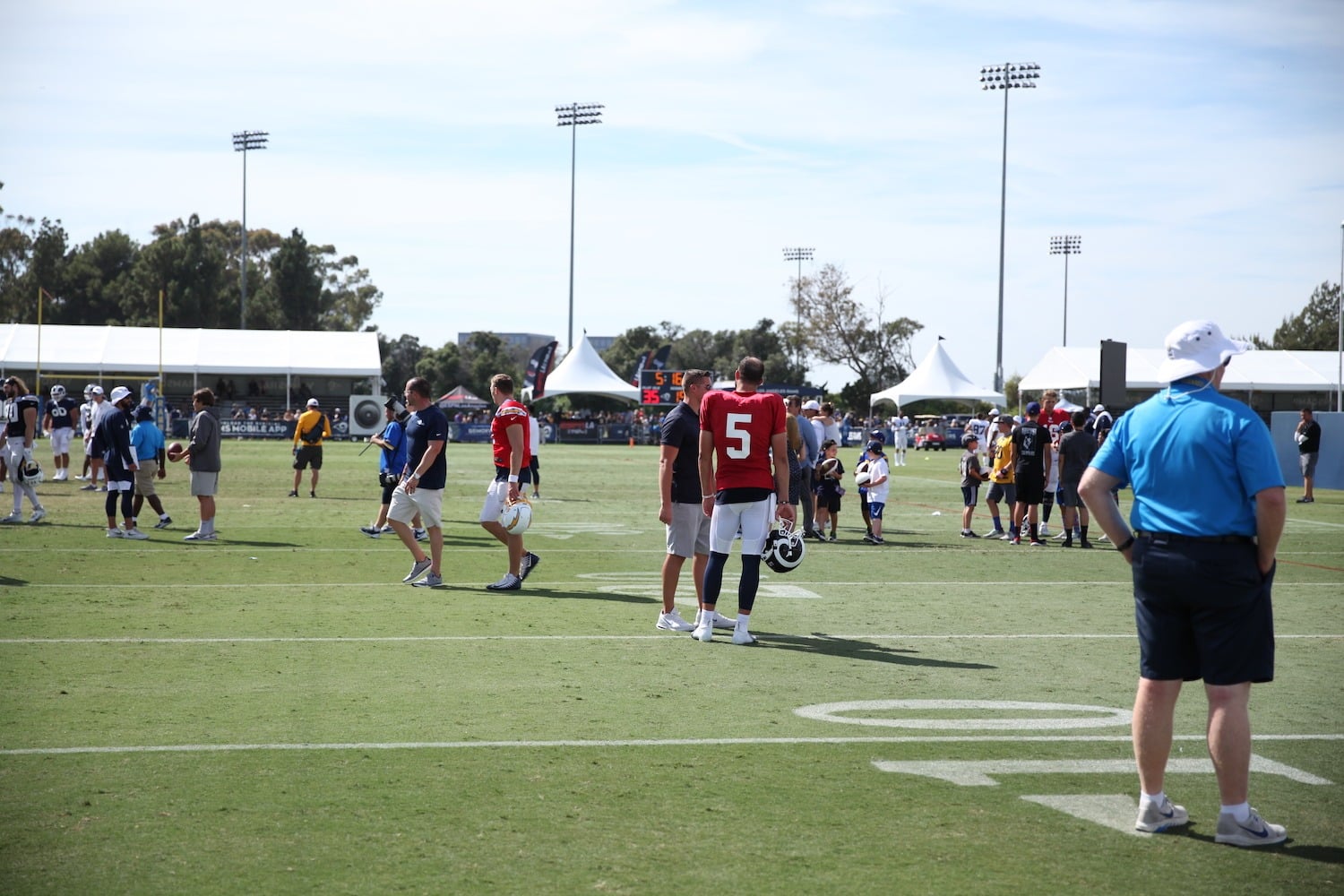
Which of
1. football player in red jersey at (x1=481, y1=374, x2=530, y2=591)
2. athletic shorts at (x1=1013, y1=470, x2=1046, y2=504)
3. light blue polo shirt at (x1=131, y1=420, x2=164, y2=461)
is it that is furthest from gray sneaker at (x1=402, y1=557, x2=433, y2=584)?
athletic shorts at (x1=1013, y1=470, x2=1046, y2=504)

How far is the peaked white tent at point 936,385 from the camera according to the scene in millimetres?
63781

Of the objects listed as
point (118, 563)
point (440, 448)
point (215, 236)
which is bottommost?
point (118, 563)

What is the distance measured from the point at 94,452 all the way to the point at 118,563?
617 centimetres

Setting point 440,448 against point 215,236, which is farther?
point 215,236

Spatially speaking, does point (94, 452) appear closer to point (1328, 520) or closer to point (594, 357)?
point (1328, 520)

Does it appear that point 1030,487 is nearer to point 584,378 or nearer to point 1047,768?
point 1047,768

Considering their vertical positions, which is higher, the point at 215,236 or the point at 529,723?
the point at 215,236

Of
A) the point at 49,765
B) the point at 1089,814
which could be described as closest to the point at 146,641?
the point at 49,765

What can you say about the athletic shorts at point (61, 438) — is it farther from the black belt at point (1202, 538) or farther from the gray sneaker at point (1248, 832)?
the gray sneaker at point (1248, 832)

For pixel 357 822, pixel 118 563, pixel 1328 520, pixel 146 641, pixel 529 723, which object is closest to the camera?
pixel 357 822

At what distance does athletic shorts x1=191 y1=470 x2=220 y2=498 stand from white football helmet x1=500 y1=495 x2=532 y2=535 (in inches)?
245

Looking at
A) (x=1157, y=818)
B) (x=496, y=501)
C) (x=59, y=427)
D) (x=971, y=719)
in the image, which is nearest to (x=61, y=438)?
(x=59, y=427)

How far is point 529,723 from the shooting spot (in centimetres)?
698

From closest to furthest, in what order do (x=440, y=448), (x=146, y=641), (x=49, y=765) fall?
(x=49, y=765), (x=146, y=641), (x=440, y=448)
